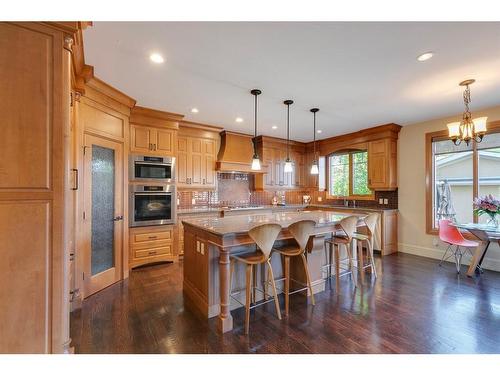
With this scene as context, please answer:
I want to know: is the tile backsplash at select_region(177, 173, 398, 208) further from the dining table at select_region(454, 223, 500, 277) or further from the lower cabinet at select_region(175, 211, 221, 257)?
the dining table at select_region(454, 223, 500, 277)

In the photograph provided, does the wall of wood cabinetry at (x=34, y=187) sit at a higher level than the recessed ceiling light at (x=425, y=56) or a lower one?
lower

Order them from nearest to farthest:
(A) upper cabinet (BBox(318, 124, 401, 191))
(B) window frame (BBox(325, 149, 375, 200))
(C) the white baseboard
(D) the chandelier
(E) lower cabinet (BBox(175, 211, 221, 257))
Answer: (D) the chandelier, (C) the white baseboard, (E) lower cabinet (BBox(175, 211, 221, 257)), (A) upper cabinet (BBox(318, 124, 401, 191)), (B) window frame (BBox(325, 149, 375, 200))

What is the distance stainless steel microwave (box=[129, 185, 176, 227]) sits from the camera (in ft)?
12.7

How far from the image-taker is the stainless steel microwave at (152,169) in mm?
3891

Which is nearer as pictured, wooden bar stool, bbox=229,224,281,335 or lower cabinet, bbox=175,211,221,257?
wooden bar stool, bbox=229,224,281,335

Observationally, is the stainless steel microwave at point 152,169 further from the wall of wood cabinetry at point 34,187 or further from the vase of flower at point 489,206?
the vase of flower at point 489,206

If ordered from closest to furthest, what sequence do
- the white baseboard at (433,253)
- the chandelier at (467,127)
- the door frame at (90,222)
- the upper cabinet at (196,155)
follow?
1. the door frame at (90,222)
2. the chandelier at (467,127)
3. the white baseboard at (433,253)
4. the upper cabinet at (196,155)

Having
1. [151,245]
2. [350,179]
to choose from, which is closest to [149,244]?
[151,245]

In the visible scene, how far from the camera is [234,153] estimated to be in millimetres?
5570

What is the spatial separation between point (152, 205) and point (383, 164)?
15.5ft

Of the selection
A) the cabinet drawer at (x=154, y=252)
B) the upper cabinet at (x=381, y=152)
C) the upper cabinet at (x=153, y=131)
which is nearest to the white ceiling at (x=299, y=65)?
the upper cabinet at (x=153, y=131)

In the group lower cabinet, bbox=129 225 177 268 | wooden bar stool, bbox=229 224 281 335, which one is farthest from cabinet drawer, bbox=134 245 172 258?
wooden bar stool, bbox=229 224 281 335

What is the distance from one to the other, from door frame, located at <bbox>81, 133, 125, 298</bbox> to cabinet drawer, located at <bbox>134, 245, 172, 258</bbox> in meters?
0.40
